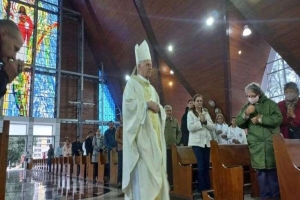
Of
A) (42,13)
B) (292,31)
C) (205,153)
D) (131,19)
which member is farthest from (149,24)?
(42,13)

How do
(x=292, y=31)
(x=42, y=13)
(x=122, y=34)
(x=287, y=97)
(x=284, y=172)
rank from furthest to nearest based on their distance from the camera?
(x=42, y=13), (x=122, y=34), (x=292, y=31), (x=287, y=97), (x=284, y=172)

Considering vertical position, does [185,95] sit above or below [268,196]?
above

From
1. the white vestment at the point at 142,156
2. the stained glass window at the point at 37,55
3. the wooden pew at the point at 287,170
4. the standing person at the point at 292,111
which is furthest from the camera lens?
the stained glass window at the point at 37,55

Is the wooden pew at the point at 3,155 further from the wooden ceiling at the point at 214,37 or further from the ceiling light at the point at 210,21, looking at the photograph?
the ceiling light at the point at 210,21

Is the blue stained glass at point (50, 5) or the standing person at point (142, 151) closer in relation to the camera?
→ the standing person at point (142, 151)

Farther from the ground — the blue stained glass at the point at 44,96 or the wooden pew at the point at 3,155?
the blue stained glass at the point at 44,96

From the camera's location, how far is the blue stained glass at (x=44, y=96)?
14664 mm

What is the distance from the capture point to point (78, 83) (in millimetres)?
16500

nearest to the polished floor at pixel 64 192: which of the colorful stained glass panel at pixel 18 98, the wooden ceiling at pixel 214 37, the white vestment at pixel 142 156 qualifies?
the white vestment at pixel 142 156

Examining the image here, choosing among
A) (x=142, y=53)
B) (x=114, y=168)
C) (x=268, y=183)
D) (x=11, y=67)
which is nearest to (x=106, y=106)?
(x=114, y=168)

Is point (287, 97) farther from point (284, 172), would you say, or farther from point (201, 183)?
point (201, 183)

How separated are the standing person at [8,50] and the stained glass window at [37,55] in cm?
1438

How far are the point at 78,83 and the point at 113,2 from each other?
22.7 feet

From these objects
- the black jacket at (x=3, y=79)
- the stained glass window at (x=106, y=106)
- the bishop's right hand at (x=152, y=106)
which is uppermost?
the stained glass window at (x=106, y=106)
